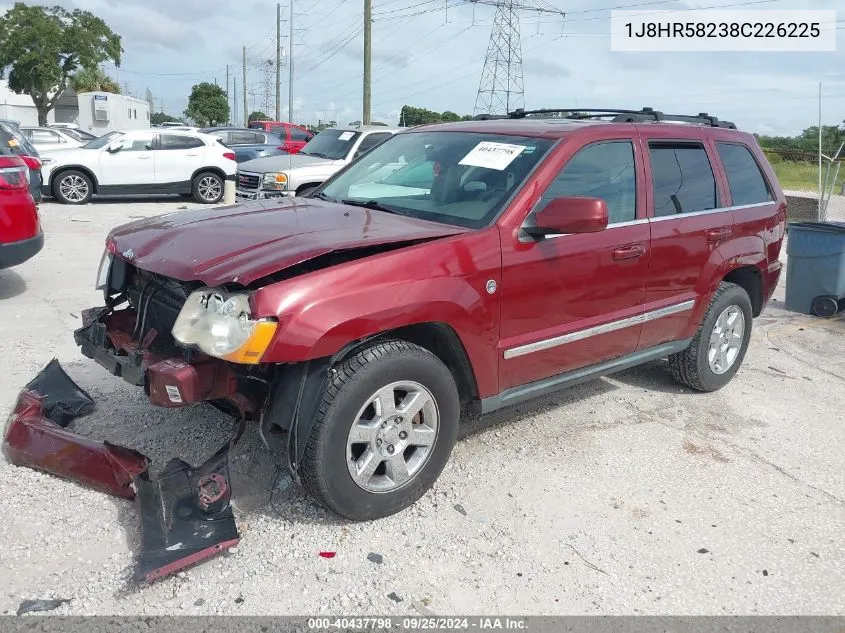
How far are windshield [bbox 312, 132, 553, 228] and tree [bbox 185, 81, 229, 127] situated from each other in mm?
59546

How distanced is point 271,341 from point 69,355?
3.05m

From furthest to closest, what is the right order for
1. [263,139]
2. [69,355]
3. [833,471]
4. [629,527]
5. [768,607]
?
[263,139] → [69,355] → [833,471] → [629,527] → [768,607]

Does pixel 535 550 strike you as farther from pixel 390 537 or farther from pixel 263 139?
pixel 263 139

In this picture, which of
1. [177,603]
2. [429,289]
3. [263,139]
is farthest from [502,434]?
[263,139]

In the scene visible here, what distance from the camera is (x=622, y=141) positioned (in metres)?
4.23

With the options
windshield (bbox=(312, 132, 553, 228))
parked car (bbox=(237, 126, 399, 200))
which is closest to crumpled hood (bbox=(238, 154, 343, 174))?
parked car (bbox=(237, 126, 399, 200))

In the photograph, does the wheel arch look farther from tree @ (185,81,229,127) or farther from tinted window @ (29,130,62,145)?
tree @ (185,81,229,127)

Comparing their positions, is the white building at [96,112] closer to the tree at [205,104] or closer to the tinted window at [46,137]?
the tree at [205,104]

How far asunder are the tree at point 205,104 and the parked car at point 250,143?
42083 mm

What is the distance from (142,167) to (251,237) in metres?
12.3

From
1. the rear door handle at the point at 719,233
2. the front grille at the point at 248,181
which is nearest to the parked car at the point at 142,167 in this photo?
the front grille at the point at 248,181

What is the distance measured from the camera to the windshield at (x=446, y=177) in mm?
3727

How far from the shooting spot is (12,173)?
628 centimetres

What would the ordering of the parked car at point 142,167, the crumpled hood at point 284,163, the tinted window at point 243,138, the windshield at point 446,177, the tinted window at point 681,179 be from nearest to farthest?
the windshield at point 446,177, the tinted window at point 681,179, the crumpled hood at point 284,163, the parked car at point 142,167, the tinted window at point 243,138
